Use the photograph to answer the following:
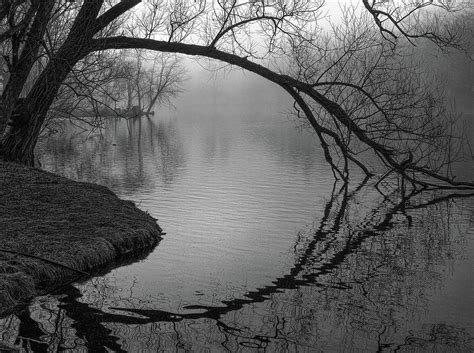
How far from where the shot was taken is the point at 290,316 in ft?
25.7

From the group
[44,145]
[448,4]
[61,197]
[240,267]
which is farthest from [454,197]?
[44,145]

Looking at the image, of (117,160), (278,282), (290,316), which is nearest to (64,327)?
(290,316)

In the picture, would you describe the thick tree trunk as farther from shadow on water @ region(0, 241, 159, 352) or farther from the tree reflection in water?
shadow on water @ region(0, 241, 159, 352)

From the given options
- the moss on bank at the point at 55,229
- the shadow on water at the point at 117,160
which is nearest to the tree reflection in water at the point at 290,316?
the moss on bank at the point at 55,229

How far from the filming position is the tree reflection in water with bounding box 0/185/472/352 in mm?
6938

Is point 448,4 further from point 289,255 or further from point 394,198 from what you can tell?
point 289,255

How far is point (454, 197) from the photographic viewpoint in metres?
18.2

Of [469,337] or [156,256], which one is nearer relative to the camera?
[469,337]

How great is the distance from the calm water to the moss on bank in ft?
1.38

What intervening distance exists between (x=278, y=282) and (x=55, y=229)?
4195 millimetres

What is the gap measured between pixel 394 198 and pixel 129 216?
345 inches

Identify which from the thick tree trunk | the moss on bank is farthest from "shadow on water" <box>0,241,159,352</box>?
the thick tree trunk

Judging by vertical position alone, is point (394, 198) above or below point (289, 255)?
above

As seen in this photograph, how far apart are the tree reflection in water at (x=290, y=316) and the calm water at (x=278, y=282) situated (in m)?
0.02
